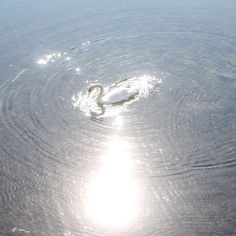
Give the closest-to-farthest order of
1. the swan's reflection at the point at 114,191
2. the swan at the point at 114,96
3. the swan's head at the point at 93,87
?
the swan's reflection at the point at 114,191, the swan at the point at 114,96, the swan's head at the point at 93,87

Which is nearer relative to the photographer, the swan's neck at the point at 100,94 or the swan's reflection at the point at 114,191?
the swan's reflection at the point at 114,191

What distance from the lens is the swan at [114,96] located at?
13.8 ft

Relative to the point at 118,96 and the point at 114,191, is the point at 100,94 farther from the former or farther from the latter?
the point at 114,191

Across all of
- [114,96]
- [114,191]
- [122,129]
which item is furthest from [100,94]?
[114,191]

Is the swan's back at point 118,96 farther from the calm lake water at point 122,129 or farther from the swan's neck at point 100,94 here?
the calm lake water at point 122,129

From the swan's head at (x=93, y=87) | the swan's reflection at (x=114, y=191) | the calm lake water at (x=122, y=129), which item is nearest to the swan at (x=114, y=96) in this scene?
the swan's head at (x=93, y=87)

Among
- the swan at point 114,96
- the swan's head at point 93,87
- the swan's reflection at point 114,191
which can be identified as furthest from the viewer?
the swan's head at point 93,87

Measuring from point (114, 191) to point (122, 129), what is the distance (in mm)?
826

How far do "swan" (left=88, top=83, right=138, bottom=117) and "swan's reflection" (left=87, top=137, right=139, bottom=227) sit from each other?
71 centimetres

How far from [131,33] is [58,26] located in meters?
1.27

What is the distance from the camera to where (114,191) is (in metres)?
3.14

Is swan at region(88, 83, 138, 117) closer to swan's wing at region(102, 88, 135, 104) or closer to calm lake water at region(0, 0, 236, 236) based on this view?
swan's wing at region(102, 88, 135, 104)

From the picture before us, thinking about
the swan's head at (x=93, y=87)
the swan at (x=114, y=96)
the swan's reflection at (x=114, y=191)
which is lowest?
the swan's reflection at (x=114, y=191)

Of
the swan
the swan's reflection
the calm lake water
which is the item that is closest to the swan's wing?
the swan
